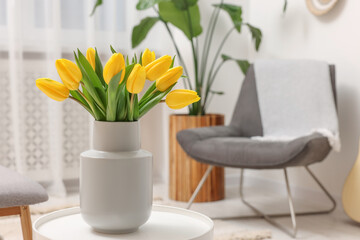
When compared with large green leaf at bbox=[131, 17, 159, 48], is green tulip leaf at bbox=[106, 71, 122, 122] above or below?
below

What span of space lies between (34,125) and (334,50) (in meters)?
1.75

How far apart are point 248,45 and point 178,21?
2.71 ft

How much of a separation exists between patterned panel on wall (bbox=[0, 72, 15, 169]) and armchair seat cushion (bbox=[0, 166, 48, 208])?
146 cm

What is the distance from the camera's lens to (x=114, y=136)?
1.00 m

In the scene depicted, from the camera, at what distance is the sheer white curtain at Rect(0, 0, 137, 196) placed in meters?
2.79

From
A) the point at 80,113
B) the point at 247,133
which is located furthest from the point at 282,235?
the point at 80,113

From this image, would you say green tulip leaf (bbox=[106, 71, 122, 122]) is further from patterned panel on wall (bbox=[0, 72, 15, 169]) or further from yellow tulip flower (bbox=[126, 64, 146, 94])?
patterned panel on wall (bbox=[0, 72, 15, 169])

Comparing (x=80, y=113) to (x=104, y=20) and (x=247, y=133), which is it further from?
(x=247, y=133)

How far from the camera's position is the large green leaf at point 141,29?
9.27ft

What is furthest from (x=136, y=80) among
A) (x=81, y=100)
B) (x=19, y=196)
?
(x=19, y=196)

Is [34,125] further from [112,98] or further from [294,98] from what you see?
[112,98]

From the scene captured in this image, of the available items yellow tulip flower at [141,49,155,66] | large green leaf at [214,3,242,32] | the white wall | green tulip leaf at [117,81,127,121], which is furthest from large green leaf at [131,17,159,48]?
green tulip leaf at [117,81,127,121]

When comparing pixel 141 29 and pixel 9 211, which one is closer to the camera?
pixel 9 211

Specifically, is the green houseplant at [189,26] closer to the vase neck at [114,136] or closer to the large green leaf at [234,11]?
the large green leaf at [234,11]
